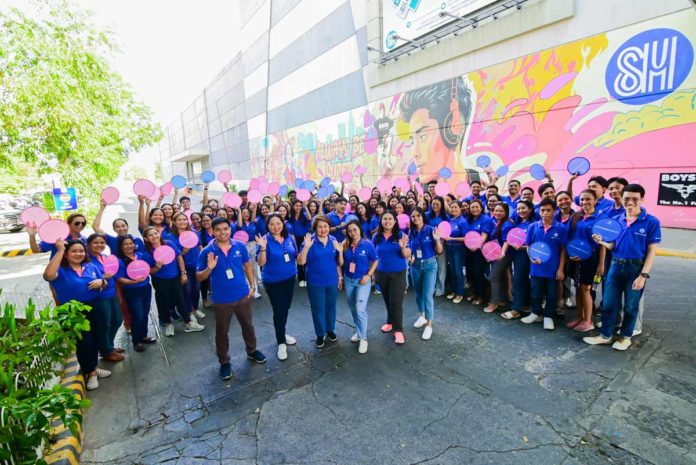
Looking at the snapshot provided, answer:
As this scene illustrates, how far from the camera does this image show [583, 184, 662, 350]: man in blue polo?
371cm

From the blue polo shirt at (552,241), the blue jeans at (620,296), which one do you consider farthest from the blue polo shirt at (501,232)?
the blue jeans at (620,296)

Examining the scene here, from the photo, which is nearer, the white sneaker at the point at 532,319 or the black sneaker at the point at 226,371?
the black sneaker at the point at 226,371

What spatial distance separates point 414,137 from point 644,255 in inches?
433

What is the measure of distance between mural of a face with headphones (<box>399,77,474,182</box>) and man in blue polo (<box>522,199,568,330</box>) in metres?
7.91

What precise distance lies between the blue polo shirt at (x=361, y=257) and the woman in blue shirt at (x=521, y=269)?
2.03 metres

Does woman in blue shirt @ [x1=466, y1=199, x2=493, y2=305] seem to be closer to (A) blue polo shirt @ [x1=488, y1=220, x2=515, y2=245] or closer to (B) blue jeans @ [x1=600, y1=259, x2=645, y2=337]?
(A) blue polo shirt @ [x1=488, y1=220, x2=515, y2=245]

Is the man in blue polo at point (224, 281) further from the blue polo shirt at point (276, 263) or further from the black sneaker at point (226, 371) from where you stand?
the blue polo shirt at point (276, 263)

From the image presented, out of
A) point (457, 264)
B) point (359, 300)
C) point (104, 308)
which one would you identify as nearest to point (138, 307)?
point (104, 308)

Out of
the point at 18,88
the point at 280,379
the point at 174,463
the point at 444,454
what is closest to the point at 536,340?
the point at 444,454

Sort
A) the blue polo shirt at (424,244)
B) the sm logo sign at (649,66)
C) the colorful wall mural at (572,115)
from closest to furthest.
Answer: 1. the blue polo shirt at (424,244)
2. the sm logo sign at (649,66)
3. the colorful wall mural at (572,115)

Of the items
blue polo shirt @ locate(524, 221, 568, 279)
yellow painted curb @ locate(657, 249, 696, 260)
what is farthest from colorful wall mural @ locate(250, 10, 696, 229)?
blue polo shirt @ locate(524, 221, 568, 279)

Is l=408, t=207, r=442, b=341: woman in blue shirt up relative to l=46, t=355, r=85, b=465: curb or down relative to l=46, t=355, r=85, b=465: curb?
up

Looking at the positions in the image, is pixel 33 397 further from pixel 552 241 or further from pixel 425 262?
pixel 552 241

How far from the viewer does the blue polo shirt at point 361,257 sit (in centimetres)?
420
